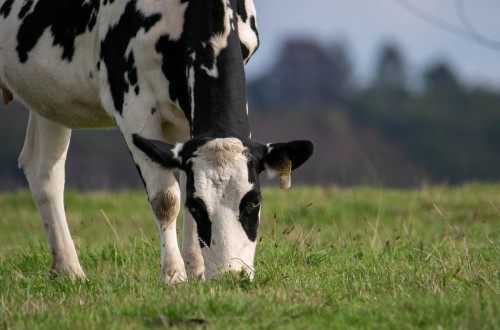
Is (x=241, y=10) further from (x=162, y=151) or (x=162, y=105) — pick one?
(x=162, y=151)

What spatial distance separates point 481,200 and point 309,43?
99999 mm

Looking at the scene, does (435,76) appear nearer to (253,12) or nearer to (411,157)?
(411,157)

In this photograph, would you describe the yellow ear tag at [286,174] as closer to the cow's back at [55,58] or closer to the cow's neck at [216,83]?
the cow's neck at [216,83]

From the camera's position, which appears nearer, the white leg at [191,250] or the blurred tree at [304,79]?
the white leg at [191,250]

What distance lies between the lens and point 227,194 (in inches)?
254

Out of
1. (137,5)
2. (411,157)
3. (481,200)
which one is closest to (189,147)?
(137,5)

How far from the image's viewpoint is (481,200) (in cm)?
1327

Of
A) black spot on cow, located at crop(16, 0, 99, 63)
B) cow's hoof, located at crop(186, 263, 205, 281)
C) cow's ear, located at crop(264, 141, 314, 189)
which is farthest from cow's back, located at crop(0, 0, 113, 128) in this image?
cow's ear, located at crop(264, 141, 314, 189)

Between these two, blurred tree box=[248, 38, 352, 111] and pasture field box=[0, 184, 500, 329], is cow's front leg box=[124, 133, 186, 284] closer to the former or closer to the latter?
pasture field box=[0, 184, 500, 329]

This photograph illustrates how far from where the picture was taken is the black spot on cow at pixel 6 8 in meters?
9.09

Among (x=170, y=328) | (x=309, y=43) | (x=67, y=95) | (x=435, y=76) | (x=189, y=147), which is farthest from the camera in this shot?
(x=309, y=43)

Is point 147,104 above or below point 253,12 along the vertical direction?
below

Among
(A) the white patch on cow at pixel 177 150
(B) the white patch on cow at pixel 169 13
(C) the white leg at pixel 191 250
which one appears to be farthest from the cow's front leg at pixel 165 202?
(B) the white patch on cow at pixel 169 13

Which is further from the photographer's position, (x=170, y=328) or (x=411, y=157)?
(x=411, y=157)
